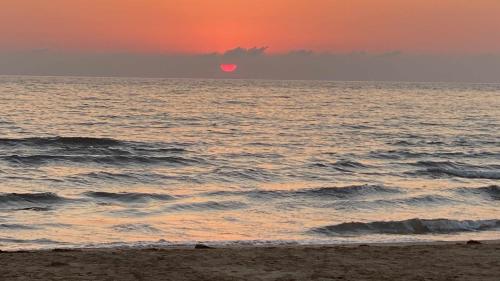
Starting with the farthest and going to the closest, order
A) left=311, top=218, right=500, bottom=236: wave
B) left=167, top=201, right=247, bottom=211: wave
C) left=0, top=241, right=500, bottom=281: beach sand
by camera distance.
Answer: left=167, top=201, right=247, bottom=211: wave, left=311, top=218, right=500, bottom=236: wave, left=0, top=241, right=500, bottom=281: beach sand

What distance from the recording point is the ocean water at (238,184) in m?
13.9

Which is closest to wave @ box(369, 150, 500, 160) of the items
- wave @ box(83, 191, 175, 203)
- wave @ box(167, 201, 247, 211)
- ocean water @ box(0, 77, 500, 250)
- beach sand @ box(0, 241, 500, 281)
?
ocean water @ box(0, 77, 500, 250)

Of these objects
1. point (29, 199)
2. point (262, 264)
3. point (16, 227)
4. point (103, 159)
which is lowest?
point (103, 159)

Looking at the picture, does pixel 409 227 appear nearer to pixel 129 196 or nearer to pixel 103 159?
pixel 129 196

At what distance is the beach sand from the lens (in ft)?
27.3

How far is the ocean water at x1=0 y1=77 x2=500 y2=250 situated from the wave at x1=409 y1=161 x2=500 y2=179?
3.3 inches

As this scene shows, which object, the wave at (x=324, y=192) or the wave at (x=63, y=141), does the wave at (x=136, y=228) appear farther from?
the wave at (x=63, y=141)

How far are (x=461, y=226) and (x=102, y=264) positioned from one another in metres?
9.21

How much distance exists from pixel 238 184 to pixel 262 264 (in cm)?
1153

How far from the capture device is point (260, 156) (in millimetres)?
28000

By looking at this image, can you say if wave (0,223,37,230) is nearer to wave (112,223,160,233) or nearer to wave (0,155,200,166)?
wave (112,223,160,233)

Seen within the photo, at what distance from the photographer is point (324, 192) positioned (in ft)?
63.5

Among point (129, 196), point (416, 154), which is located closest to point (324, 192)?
point (129, 196)

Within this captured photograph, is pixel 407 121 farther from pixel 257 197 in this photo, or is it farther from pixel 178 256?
pixel 178 256
